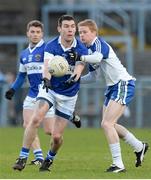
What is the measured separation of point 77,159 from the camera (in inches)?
684

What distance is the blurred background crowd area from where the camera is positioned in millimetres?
29906

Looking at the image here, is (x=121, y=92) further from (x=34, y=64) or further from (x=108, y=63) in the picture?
(x=34, y=64)

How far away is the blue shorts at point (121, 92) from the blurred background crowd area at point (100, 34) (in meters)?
14.4

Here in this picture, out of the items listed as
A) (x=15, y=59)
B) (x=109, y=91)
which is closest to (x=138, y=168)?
(x=109, y=91)

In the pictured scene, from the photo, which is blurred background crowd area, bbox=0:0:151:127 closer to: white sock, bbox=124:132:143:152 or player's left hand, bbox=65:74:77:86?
white sock, bbox=124:132:143:152

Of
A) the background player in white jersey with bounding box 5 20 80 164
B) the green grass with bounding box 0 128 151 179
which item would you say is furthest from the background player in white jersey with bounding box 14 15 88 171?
the background player in white jersey with bounding box 5 20 80 164

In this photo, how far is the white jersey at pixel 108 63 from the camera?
14.7 metres

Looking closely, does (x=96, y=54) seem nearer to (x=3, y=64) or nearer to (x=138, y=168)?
(x=138, y=168)

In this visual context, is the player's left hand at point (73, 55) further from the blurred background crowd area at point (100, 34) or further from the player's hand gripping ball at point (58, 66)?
the blurred background crowd area at point (100, 34)

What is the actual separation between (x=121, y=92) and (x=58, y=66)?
119cm

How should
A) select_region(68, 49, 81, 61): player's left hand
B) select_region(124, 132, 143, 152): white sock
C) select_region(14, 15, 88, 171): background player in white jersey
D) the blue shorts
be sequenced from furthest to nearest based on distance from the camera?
select_region(124, 132, 143, 152): white sock < the blue shorts < select_region(68, 49, 81, 61): player's left hand < select_region(14, 15, 88, 171): background player in white jersey

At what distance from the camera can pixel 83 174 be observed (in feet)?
46.8

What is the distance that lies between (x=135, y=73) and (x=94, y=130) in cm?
763

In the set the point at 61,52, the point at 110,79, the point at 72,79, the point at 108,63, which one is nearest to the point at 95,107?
the point at 110,79
